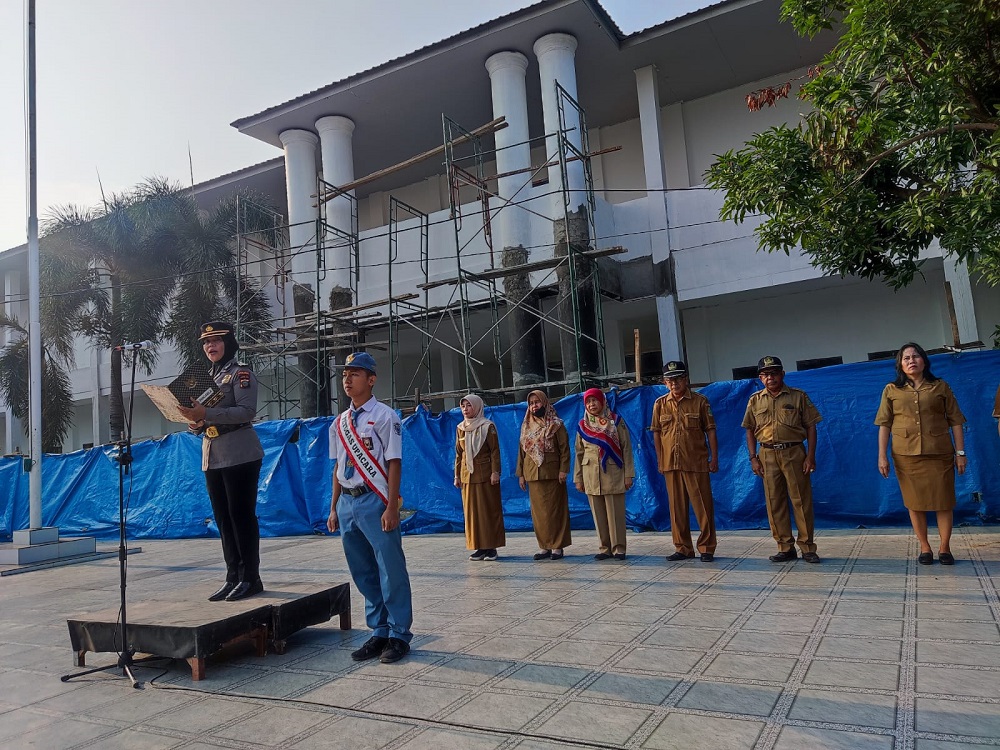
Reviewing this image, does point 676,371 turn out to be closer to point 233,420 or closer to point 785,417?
point 785,417

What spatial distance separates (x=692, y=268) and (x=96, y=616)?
463 inches

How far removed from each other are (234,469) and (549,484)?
3.42 meters

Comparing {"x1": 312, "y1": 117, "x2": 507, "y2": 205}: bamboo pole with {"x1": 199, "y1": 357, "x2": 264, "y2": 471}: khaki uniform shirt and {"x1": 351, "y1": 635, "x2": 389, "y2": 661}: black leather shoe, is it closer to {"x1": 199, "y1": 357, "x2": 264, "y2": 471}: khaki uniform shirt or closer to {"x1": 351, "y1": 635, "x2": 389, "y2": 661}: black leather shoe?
{"x1": 199, "y1": 357, "x2": 264, "y2": 471}: khaki uniform shirt

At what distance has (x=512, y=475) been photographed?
31.2ft

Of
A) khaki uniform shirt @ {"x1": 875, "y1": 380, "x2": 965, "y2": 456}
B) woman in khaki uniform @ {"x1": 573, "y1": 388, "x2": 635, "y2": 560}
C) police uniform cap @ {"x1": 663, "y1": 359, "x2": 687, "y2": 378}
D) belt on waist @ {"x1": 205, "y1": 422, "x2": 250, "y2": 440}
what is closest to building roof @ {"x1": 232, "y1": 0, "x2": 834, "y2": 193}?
police uniform cap @ {"x1": 663, "y1": 359, "x2": 687, "y2": 378}

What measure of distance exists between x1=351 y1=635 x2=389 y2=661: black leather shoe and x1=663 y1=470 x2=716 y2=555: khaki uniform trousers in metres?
3.29

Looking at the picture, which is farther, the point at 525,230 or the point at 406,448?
A: the point at 525,230

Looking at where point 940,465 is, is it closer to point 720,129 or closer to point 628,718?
point 628,718

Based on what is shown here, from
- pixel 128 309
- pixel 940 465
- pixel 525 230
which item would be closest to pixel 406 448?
pixel 525 230

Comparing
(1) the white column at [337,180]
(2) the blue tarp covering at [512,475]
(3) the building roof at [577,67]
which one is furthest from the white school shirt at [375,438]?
(1) the white column at [337,180]

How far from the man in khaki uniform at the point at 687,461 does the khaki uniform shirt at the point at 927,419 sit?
1519mm

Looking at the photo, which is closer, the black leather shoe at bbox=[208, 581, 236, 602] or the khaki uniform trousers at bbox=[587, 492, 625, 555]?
the black leather shoe at bbox=[208, 581, 236, 602]

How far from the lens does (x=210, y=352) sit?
191 inches

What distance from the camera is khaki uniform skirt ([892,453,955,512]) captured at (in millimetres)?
5680
